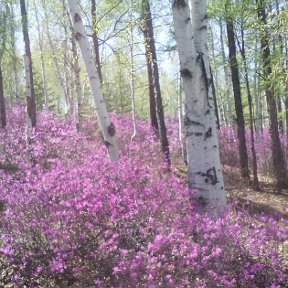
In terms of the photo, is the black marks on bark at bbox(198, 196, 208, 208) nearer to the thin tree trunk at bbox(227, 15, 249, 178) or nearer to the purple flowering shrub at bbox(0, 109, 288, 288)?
the purple flowering shrub at bbox(0, 109, 288, 288)

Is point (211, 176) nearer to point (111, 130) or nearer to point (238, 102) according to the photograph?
point (111, 130)

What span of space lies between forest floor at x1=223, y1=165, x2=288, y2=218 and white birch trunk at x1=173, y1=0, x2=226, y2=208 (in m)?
3.33

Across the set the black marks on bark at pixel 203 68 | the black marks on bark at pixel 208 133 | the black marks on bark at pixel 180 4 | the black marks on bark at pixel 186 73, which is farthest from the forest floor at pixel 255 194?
the black marks on bark at pixel 180 4

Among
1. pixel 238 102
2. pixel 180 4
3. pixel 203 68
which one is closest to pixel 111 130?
pixel 203 68

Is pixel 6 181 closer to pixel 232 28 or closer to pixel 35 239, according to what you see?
pixel 35 239

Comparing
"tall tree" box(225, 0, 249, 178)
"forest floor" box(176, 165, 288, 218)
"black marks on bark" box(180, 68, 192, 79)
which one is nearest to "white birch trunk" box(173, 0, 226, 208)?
"black marks on bark" box(180, 68, 192, 79)

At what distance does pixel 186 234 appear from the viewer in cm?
425

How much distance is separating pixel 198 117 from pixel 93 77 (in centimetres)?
227

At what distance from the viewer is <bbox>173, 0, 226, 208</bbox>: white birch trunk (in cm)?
535

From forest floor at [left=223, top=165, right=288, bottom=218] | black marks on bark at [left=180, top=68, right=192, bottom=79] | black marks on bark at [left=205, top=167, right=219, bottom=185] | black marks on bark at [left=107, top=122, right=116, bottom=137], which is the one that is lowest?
forest floor at [left=223, top=165, right=288, bottom=218]

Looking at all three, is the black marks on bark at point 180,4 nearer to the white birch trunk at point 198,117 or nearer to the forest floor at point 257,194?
the white birch trunk at point 198,117

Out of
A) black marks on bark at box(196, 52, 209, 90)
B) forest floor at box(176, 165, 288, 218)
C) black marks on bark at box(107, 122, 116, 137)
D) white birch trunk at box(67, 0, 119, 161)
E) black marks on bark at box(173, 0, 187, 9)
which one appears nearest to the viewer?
black marks on bark at box(173, 0, 187, 9)

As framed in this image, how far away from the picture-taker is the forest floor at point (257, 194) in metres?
9.27

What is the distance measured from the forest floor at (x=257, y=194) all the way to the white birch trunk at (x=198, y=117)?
3.33m
